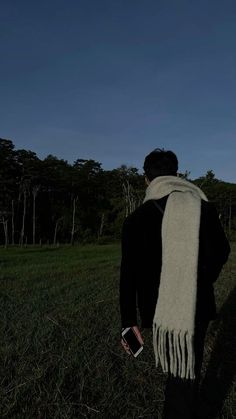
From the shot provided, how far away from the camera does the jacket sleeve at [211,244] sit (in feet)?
9.98

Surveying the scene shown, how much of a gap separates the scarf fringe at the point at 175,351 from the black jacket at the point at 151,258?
0.15 m

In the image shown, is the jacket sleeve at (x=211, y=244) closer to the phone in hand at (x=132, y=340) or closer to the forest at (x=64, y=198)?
the phone in hand at (x=132, y=340)

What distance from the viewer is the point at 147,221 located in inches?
121

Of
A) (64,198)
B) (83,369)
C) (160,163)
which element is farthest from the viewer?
(64,198)

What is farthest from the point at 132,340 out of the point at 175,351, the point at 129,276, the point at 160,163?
the point at 160,163

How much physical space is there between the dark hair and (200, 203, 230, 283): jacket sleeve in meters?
0.33

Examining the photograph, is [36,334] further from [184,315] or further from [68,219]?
[68,219]

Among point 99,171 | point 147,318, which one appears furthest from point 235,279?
point 99,171

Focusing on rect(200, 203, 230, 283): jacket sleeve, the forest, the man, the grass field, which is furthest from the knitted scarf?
the forest

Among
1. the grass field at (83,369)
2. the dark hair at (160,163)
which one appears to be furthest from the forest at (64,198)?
the dark hair at (160,163)

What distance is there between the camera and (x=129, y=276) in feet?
10.2

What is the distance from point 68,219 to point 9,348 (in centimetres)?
7238

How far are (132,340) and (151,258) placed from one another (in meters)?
0.52

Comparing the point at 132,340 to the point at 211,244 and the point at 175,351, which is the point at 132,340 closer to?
the point at 175,351
